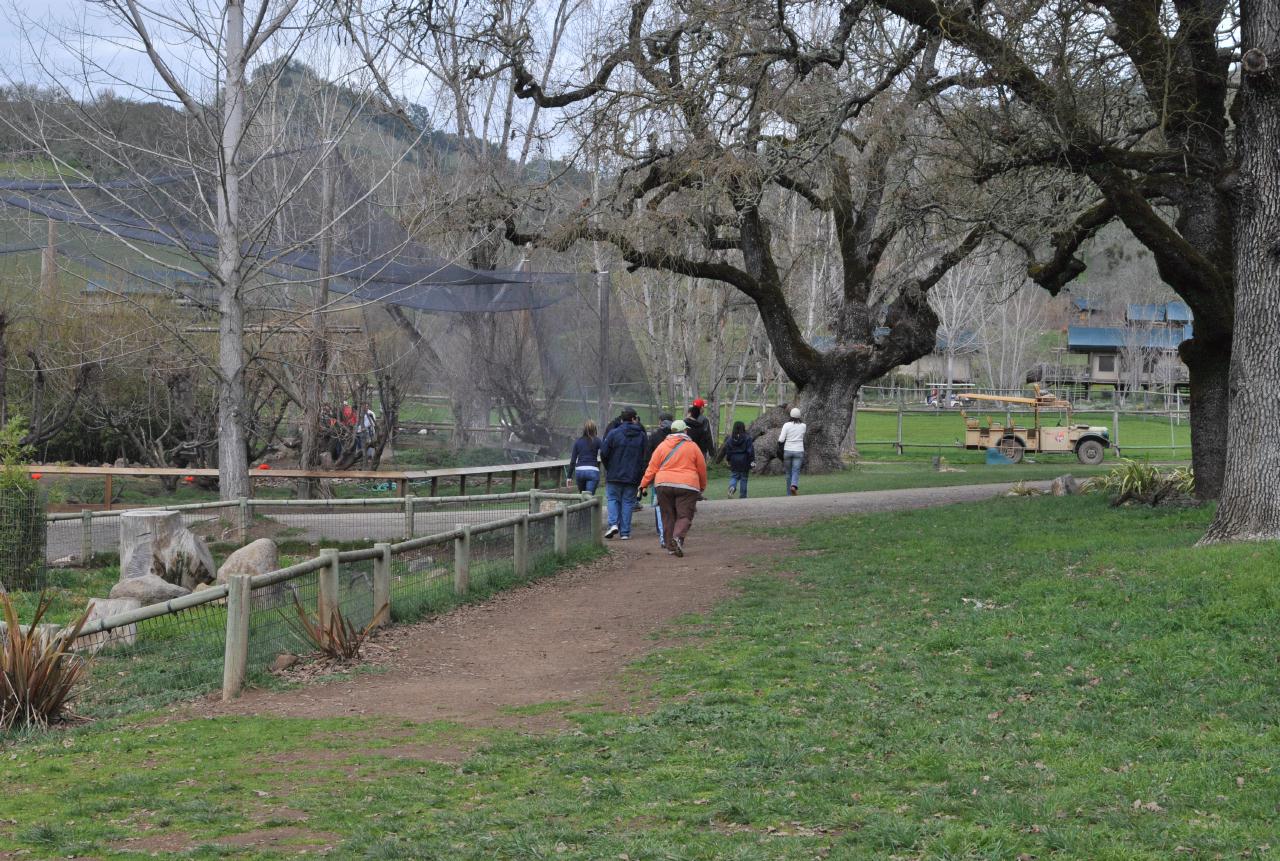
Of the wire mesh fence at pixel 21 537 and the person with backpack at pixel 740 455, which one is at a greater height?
the person with backpack at pixel 740 455

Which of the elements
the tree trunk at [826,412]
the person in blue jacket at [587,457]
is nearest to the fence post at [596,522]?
the person in blue jacket at [587,457]

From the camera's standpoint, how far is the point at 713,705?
7.43m

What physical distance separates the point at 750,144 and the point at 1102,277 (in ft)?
224

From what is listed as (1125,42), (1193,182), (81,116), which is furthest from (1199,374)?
(81,116)

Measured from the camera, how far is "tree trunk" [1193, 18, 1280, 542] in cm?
1112

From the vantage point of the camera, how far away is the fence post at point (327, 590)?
9.16m

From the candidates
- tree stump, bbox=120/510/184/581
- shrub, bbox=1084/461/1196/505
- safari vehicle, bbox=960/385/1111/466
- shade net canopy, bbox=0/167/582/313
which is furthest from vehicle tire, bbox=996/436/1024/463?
tree stump, bbox=120/510/184/581

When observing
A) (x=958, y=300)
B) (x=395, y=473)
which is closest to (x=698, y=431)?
(x=395, y=473)

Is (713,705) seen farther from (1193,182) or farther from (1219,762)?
(1193,182)

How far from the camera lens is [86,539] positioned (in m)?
13.8

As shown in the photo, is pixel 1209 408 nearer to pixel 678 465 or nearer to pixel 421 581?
pixel 678 465

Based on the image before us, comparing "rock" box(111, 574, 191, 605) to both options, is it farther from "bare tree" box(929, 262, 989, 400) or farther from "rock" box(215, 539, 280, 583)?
"bare tree" box(929, 262, 989, 400)

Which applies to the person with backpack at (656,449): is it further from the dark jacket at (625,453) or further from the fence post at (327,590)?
the fence post at (327,590)

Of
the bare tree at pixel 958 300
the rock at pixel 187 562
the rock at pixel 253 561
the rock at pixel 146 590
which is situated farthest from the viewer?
the bare tree at pixel 958 300
